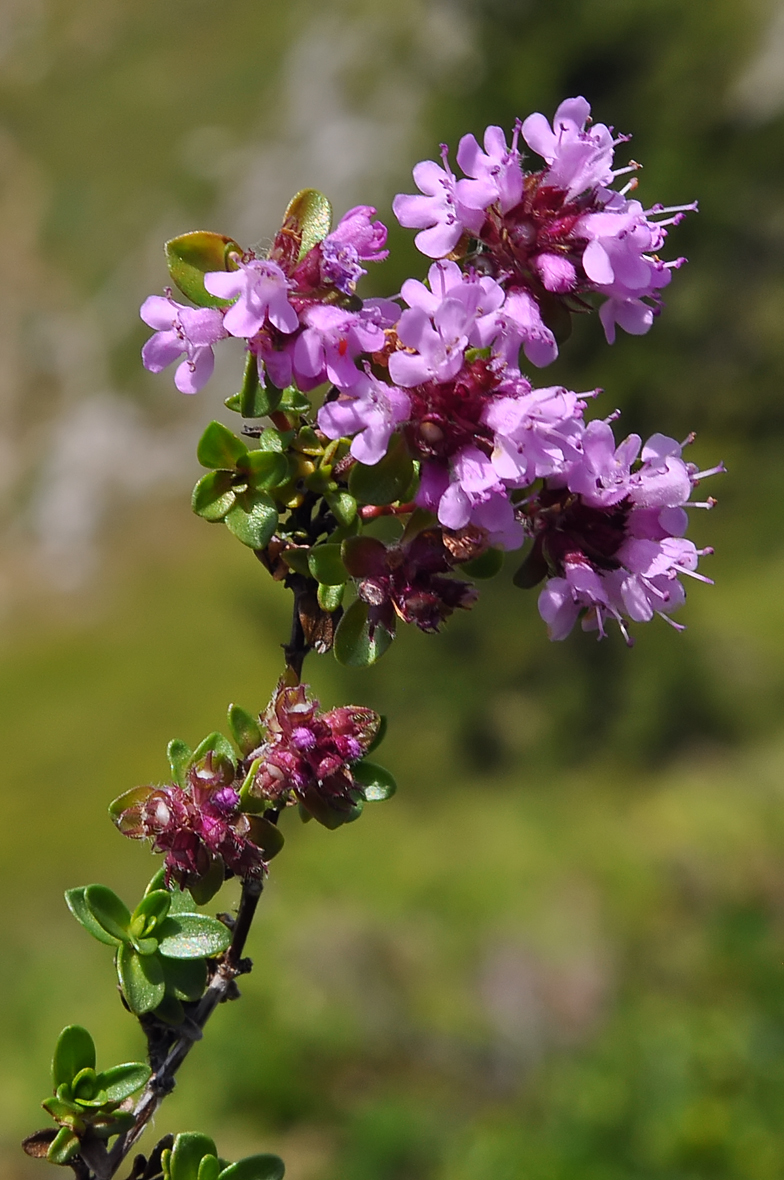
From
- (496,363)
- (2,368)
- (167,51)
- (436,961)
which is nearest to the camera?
(496,363)

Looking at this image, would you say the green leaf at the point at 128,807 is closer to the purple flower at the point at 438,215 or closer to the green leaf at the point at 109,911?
the green leaf at the point at 109,911

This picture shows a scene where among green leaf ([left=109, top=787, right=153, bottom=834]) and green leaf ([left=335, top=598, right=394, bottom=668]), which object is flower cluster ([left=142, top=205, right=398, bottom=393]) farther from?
green leaf ([left=109, top=787, right=153, bottom=834])

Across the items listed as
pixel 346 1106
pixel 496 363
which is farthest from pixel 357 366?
pixel 346 1106

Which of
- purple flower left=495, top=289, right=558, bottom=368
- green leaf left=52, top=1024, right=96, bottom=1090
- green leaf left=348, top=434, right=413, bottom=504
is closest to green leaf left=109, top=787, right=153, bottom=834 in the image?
green leaf left=52, top=1024, right=96, bottom=1090

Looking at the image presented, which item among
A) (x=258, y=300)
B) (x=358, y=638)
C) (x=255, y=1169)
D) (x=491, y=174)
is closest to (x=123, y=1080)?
(x=255, y=1169)

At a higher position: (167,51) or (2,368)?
(167,51)

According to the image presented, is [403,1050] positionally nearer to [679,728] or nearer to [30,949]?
[30,949]
